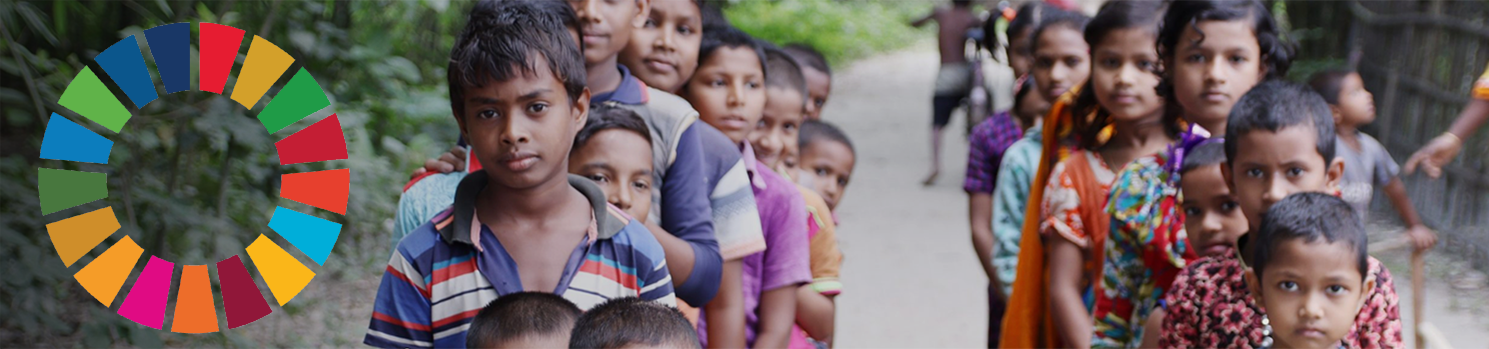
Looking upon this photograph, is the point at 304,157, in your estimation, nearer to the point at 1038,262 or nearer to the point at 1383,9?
the point at 1038,262

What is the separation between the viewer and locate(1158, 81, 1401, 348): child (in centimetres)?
211

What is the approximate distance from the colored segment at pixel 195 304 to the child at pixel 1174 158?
1.64 metres

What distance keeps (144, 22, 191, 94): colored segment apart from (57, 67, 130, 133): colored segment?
0.07m

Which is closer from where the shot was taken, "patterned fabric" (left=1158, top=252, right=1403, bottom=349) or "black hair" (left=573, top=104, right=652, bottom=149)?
"patterned fabric" (left=1158, top=252, right=1403, bottom=349)

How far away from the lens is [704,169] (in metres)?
2.36

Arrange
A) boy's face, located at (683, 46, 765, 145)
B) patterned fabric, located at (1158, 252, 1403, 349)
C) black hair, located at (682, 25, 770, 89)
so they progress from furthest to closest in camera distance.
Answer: black hair, located at (682, 25, 770, 89) → boy's face, located at (683, 46, 765, 145) → patterned fabric, located at (1158, 252, 1403, 349)

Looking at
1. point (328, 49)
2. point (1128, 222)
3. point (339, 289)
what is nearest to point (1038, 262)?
point (1128, 222)

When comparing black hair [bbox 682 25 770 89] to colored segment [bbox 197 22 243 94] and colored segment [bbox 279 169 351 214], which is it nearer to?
colored segment [bbox 279 169 351 214]

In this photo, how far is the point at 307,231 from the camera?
183 cm

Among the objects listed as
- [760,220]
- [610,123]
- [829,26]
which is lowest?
[760,220]

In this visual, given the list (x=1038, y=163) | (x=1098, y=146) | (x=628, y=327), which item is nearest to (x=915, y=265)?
(x=1038, y=163)

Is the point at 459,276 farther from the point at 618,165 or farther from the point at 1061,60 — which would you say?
the point at 1061,60

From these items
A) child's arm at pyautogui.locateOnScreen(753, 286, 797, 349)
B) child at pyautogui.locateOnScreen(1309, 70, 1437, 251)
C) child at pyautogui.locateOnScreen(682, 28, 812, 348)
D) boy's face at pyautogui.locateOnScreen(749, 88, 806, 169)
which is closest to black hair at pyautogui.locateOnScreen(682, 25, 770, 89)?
child at pyautogui.locateOnScreen(682, 28, 812, 348)

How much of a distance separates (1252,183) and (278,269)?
158 centimetres
